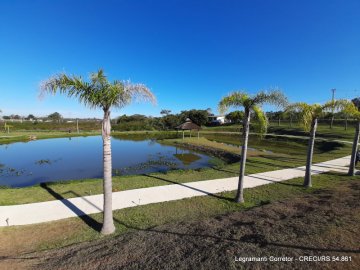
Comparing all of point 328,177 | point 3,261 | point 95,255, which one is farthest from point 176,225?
point 328,177

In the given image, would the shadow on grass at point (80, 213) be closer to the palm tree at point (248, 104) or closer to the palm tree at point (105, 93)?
the palm tree at point (105, 93)

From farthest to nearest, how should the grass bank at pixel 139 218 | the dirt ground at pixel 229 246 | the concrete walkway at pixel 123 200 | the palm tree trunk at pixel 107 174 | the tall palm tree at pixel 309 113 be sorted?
the tall palm tree at pixel 309 113, the concrete walkway at pixel 123 200, the palm tree trunk at pixel 107 174, the grass bank at pixel 139 218, the dirt ground at pixel 229 246

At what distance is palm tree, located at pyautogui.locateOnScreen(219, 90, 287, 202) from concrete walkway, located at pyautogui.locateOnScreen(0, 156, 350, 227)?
1.99m

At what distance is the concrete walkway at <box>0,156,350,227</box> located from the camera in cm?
662

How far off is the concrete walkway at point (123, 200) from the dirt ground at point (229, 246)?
2157 millimetres

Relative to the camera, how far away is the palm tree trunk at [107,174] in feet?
18.1

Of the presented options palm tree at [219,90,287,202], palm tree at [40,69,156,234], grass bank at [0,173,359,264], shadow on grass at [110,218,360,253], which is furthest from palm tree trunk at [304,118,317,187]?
palm tree at [40,69,156,234]

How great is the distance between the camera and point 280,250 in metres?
4.03

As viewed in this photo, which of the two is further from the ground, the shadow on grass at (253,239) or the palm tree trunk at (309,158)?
the palm tree trunk at (309,158)

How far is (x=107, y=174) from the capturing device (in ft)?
18.5

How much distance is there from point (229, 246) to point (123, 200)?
4.76 m

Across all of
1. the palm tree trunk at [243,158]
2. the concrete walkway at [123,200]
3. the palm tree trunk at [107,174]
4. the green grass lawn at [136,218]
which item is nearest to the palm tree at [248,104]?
the palm tree trunk at [243,158]

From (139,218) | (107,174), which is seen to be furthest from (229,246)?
(107,174)

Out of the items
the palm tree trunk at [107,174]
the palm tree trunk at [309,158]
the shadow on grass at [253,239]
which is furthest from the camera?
the palm tree trunk at [309,158]
